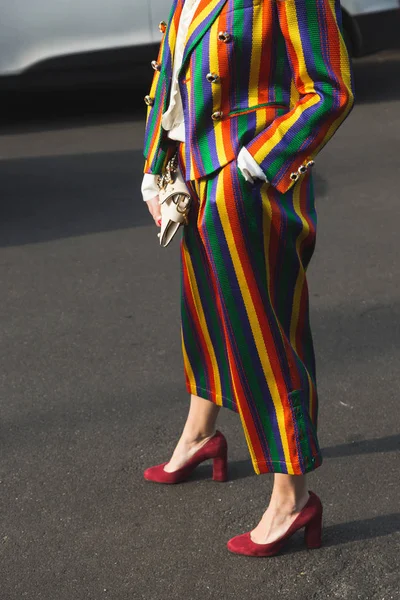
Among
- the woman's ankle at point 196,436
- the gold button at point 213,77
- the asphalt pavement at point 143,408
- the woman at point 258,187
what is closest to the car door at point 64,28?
the asphalt pavement at point 143,408

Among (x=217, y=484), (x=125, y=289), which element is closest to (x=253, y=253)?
(x=217, y=484)

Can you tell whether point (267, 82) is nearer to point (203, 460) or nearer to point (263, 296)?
point (263, 296)

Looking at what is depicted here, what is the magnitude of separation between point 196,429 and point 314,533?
1.62 ft

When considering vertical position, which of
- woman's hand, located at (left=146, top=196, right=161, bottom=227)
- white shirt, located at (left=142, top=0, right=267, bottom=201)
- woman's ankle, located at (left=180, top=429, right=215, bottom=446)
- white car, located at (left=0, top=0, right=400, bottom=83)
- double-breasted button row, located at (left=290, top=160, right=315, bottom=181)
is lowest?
woman's ankle, located at (left=180, top=429, right=215, bottom=446)

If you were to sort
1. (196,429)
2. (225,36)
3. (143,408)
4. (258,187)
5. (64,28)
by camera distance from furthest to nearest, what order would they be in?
(64,28)
(143,408)
(196,429)
(258,187)
(225,36)

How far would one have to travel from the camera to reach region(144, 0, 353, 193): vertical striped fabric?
2.27 m

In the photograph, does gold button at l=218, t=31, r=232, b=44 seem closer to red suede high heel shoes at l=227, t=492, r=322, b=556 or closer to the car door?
red suede high heel shoes at l=227, t=492, r=322, b=556

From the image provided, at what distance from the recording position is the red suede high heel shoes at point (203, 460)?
300 cm

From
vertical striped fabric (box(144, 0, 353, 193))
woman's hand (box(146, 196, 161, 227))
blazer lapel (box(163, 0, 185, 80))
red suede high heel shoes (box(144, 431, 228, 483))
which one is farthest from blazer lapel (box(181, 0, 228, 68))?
red suede high heel shoes (box(144, 431, 228, 483))

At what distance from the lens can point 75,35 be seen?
748cm

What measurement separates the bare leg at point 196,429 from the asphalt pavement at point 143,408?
11 centimetres

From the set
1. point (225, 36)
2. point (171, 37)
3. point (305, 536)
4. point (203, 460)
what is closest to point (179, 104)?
point (171, 37)

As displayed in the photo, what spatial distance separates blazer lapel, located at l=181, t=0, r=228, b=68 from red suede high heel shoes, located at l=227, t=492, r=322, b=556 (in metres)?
1.22

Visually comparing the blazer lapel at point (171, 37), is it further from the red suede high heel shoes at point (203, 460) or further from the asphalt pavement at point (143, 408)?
the asphalt pavement at point (143, 408)
